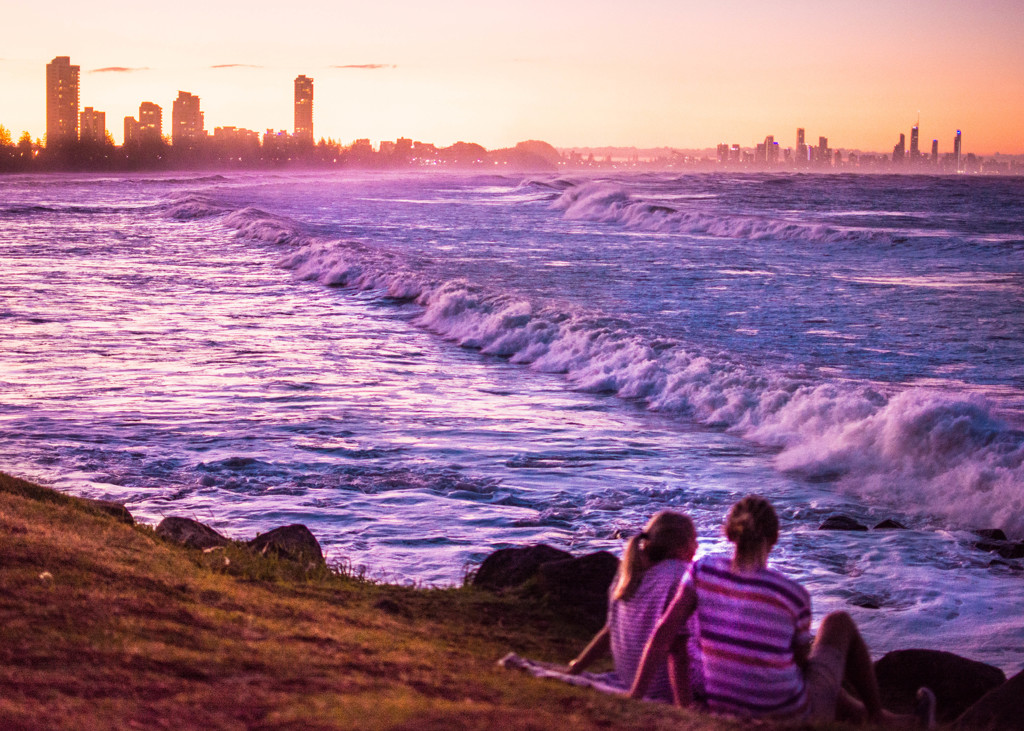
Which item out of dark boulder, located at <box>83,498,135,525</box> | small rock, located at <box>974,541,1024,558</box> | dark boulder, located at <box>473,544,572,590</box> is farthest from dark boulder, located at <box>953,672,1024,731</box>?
dark boulder, located at <box>83,498,135,525</box>

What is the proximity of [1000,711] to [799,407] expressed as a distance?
8475 millimetres

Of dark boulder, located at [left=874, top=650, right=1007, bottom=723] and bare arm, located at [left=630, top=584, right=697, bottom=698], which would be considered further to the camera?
dark boulder, located at [left=874, top=650, right=1007, bottom=723]

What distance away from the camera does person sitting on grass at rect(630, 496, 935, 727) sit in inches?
163

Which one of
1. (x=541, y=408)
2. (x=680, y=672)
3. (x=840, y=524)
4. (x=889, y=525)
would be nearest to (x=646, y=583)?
(x=680, y=672)

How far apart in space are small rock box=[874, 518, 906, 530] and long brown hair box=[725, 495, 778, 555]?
5288mm

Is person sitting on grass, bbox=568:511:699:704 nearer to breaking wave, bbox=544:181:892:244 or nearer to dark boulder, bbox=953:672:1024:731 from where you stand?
dark boulder, bbox=953:672:1024:731

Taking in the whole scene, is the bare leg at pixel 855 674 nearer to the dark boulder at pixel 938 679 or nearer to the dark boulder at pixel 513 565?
the dark boulder at pixel 938 679

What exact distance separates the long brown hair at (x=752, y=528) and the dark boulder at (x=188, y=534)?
4202 millimetres

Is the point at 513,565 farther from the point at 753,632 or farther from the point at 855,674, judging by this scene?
the point at 753,632

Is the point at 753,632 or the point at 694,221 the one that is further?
the point at 694,221

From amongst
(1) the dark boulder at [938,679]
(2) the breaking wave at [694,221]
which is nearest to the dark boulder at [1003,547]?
(1) the dark boulder at [938,679]

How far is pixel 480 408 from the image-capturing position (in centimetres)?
1357

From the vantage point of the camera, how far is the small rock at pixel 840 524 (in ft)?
29.6

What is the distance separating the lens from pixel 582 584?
657cm
